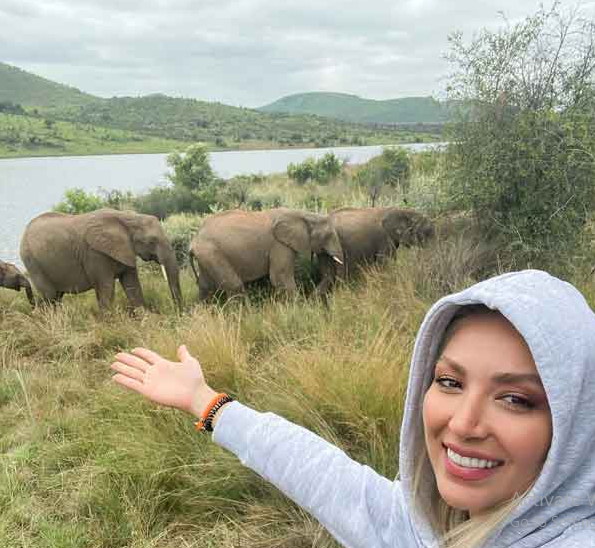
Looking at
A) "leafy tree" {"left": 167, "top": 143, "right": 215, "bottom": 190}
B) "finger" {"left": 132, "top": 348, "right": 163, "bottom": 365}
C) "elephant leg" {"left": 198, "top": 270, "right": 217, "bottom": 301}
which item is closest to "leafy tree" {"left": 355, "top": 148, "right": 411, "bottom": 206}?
"leafy tree" {"left": 167, "top": 143, "right": 215, "bottom": 190}

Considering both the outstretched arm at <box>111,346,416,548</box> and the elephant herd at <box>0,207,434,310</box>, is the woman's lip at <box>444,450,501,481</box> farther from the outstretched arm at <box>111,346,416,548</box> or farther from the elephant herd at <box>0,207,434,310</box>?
the elephant herd at <box>0,207,434,310</box>

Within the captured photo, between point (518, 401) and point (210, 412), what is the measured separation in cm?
98

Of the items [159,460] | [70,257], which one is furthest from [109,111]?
[159,460]

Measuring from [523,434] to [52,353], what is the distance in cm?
579

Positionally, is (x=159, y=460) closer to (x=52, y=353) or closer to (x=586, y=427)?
(x=586, y=427)

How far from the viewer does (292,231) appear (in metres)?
7.43

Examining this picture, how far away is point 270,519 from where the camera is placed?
268cm

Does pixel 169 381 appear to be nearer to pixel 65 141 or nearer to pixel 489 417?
pixel 489 417

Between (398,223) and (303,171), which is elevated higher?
(303,171)

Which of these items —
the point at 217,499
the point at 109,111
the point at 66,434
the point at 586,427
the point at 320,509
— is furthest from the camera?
the point at 109,111

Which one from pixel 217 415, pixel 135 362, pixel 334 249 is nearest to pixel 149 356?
pixel 135 362

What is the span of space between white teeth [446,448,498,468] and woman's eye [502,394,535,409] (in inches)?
5.1

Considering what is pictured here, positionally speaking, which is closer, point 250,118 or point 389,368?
point 389,368

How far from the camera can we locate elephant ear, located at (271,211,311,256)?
7418 mm
